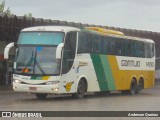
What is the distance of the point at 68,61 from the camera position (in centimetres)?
2238

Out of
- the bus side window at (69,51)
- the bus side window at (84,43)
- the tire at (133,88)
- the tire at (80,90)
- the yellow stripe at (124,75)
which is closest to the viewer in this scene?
the bus side window at (69,51)

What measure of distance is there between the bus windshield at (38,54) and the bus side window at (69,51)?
36 centimetres

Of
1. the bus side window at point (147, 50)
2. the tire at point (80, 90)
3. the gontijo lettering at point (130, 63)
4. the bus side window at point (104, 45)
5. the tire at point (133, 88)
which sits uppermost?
the bus side window at point (104, 45)

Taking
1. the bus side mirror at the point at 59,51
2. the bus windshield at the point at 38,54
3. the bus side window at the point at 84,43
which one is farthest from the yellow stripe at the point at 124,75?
the bus side mirror at the point at 59,51

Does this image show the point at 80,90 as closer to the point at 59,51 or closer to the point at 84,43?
the point at 84,43

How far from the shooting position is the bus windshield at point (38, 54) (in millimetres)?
21641

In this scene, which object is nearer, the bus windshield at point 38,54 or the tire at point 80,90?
the bus windshield at point 38,54

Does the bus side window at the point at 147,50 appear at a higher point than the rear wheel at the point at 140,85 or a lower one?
higher

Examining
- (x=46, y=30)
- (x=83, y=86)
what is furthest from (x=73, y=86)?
(x=46, y=30)

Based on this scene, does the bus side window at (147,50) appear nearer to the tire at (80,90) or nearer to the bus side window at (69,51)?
the tire at (80,90)

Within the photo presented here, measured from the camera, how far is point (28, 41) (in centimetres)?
2225

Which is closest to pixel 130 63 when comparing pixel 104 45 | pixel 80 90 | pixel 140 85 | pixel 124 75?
pixel 124 75

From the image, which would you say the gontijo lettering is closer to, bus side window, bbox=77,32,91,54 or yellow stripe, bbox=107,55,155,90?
yellow stripe, bbox=107,55,155,90

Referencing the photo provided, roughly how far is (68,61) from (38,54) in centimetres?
140
